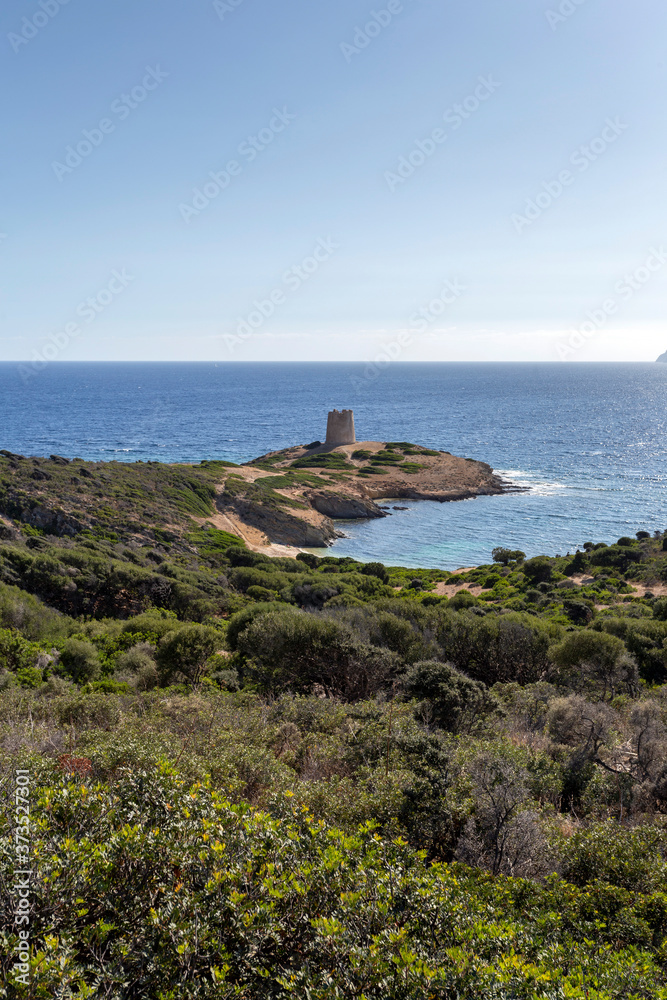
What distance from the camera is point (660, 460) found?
3238 inches

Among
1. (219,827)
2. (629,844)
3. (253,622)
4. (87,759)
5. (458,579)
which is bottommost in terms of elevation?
(458,579)

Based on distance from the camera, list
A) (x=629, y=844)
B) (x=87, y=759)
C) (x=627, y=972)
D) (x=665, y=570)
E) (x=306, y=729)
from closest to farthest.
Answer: (x=627, y=972) < (x=629, y=844) < (x=87, y=759) < (x=306, y=729) < (x=665, y=570)

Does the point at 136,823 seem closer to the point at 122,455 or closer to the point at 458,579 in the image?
the point at 458,579

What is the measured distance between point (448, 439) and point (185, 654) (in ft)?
292

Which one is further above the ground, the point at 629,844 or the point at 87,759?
the point at 87,759

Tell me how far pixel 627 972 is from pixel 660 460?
9040 centimetres

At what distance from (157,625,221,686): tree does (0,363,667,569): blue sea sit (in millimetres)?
28973

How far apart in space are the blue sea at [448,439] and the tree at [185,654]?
2897cm

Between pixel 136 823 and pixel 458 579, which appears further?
pixel 458 579

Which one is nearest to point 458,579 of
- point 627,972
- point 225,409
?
point 627,972

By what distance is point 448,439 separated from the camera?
329 feet

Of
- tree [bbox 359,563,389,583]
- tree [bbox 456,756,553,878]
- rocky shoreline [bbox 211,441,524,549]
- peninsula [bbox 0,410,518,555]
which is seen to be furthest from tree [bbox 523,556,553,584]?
tree [bbox 456,756,553,878]

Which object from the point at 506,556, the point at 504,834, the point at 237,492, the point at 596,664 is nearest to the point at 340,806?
the point at 504,834

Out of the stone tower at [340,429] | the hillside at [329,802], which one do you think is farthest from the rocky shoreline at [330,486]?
the hillside at [329,802]
